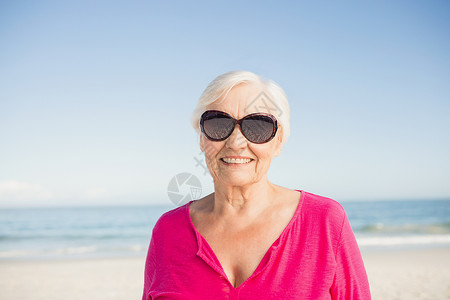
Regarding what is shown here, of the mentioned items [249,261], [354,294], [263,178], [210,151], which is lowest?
[354,294]

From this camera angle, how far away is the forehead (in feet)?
6.30

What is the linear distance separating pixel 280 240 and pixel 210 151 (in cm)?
56

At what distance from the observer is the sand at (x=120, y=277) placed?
7988 mm

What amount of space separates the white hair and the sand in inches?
260

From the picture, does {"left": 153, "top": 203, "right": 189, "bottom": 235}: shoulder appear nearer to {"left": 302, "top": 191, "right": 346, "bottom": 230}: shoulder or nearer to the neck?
the neck

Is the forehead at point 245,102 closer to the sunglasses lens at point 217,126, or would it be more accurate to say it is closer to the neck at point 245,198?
the sunglasses lens at point 217,126

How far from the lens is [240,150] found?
1.92 m

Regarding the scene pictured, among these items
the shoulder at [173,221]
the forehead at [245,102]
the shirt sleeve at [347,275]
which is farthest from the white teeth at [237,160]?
the shirt sleeve at [347,275]

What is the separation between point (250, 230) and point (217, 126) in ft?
1.79

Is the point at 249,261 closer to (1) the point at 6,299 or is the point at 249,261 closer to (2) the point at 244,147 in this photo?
(2) the point at 244,147

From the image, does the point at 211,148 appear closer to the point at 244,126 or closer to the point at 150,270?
the point at 244,126

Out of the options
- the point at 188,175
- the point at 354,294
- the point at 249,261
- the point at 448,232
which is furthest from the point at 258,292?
the point at 448,232

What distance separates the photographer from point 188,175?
8.25ft

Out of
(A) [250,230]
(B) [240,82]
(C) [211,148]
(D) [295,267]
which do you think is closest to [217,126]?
(C) [211,148]
